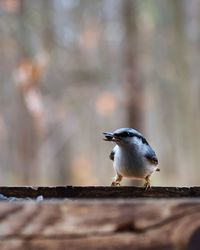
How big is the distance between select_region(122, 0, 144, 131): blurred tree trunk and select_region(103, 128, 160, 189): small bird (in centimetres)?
593

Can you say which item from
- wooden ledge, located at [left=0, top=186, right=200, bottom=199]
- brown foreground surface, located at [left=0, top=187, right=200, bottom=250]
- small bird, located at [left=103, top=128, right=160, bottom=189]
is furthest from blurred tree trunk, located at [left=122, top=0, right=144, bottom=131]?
brown foreground surface, located at [left=0, top=187, right=200, bottom=250]

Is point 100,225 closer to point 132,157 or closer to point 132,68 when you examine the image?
point 132,157

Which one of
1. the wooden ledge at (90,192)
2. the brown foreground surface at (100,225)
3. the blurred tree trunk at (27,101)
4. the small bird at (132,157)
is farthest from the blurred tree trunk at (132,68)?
the brown foreground surface at (100,225)

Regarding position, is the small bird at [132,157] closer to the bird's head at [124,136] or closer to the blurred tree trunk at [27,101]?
the bird's head at [124,136]

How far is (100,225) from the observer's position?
1.06m

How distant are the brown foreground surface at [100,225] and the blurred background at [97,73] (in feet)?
22.7

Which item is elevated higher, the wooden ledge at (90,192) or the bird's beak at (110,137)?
the wooden ledge at (90,192)

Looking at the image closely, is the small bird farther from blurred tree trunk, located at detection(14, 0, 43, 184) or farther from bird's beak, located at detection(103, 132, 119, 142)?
blurred tree trunk, located at detection(14, 0, 43, 184)

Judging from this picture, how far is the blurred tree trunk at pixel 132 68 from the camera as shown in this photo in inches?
364

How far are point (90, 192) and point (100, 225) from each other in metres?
1.06

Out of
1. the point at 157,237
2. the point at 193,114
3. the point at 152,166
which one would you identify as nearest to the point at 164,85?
the point at 193,114

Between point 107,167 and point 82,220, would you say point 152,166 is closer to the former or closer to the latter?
A: point 82,220

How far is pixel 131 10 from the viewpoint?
935 cm

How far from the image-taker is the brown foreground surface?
Answer: 104 centimetres
